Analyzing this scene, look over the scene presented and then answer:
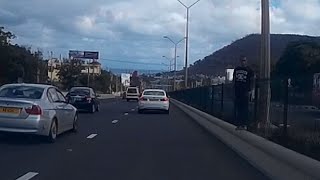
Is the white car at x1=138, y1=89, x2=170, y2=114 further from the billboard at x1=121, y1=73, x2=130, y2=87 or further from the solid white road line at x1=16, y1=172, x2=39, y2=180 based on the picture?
the billboard at x1=121, y1=73, x2=130, y2=87

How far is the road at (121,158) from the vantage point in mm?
11469

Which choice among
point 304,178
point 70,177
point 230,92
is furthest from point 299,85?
point 230,92

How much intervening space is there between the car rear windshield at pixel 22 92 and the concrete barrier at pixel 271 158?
5392mm

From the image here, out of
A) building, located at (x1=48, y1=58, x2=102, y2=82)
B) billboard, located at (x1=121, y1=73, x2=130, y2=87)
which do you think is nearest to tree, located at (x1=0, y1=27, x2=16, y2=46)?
building, located at (x1=48, y1=58, x2=102, y2=82)

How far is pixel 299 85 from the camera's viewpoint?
553 inches

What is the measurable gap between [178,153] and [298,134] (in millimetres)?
2996

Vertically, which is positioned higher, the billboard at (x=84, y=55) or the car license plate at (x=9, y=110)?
the billboard at (x=84, y=55)

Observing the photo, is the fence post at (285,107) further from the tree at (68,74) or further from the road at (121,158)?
the tree at (68,74)

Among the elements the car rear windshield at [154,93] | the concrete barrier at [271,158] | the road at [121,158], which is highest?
the car rear windshield at [154,93]

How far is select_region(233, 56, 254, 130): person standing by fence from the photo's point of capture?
1912 cm

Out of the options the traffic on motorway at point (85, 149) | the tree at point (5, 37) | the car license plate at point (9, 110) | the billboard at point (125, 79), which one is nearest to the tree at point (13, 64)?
the tree at point (5, 37)

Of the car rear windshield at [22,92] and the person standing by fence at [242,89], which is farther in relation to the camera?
the person standing by fence at [242,89]

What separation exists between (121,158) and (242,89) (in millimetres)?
6455

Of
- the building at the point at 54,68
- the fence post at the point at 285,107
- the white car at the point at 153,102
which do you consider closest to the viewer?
the fence post at the point at 285,107
